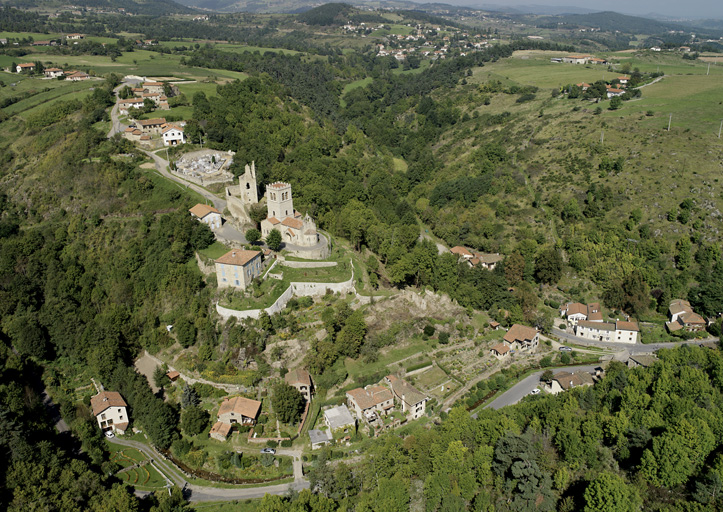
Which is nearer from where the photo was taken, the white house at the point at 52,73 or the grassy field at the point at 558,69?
the white house at the point at 52,73

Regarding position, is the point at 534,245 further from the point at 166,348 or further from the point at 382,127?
the point at 382,127

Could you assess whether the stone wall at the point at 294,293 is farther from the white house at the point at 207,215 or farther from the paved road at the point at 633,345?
the paved road at the point at 633,345

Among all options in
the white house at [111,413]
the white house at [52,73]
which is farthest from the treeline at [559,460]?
the white house at [52,73]

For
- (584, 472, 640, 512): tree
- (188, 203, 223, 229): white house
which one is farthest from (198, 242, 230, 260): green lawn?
(584, 472, 640, 512): tree

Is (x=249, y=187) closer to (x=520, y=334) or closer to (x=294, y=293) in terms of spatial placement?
A: (x=294, y=293)

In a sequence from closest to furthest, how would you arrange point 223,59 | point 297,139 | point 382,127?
1. point 297,139
2. point 382,127
3. point 223,59

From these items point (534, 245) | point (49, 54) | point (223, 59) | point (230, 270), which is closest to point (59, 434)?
point (230, 270)
